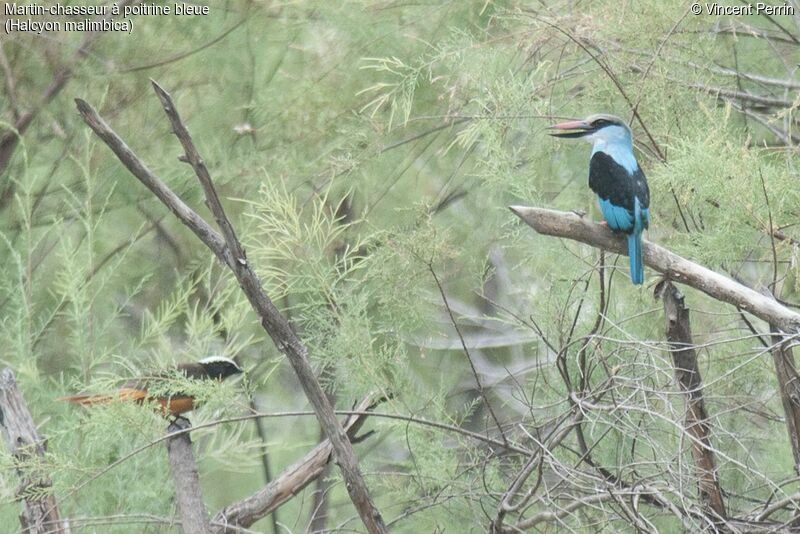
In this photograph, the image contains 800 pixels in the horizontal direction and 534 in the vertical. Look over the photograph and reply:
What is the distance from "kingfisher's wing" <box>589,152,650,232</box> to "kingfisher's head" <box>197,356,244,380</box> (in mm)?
722

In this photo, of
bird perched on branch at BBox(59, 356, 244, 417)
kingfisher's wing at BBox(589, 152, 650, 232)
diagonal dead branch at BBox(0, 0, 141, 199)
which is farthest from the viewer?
diagonal dead branch at BBox(0, 0, 141, 199)

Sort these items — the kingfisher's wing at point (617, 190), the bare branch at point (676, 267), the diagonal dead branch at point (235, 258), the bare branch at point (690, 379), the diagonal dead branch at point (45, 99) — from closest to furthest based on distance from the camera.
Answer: the diagonal dead branch at point (235, 258) < the bare branch at point (676, 267) < the bare branch at point (690, 379) < the kingfisher's wing at point (617, 190) < the diagonal dead branch at point (45, 99)

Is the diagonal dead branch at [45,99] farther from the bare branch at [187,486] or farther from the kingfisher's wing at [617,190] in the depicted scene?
the kingfisher's wing at [617,190]

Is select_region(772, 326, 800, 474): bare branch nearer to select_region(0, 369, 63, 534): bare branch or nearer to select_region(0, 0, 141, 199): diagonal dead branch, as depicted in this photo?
select_region(0, 369, 63, 534): bare branch

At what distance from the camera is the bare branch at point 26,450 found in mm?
2275

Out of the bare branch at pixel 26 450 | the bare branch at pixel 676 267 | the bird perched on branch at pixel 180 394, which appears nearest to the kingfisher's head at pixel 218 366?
the bird perched on branch at pixel 180 394

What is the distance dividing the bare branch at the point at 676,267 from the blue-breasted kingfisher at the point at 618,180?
26 millimetres

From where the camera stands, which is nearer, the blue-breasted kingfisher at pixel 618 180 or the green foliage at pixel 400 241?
the blue-breasted kingfisher at pixel 618 180

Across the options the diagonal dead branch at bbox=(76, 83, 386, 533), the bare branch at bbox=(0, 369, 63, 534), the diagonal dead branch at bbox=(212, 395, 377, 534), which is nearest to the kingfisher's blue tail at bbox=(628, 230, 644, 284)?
the diagonal dead branch at bbox=(76, 83, 386, 533)

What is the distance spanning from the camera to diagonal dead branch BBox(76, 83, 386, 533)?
1.65m

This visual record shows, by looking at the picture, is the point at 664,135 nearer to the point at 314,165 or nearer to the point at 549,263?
the point at 549,263

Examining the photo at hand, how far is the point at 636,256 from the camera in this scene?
6.50 feet

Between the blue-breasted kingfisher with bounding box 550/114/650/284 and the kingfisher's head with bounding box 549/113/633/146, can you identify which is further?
the kingfisher's head with bounding box 549/113/633/146

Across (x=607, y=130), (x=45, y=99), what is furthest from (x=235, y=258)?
(x=45, y=99)
